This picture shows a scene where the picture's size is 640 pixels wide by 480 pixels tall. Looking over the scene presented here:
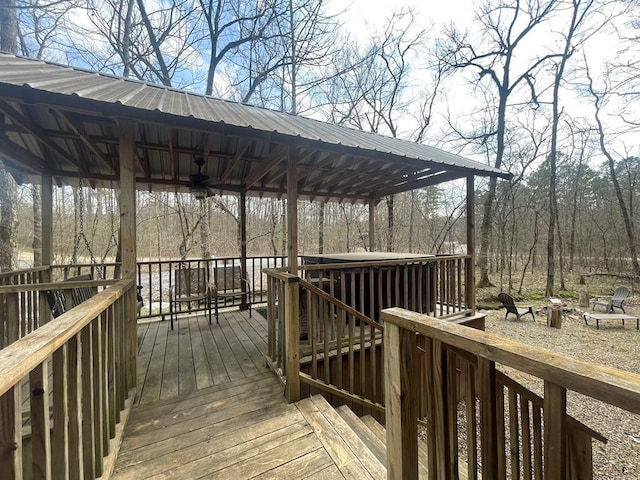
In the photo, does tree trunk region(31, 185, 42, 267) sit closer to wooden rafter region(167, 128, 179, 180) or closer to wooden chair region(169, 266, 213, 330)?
wooden chair region(169, 266, 213, 330)

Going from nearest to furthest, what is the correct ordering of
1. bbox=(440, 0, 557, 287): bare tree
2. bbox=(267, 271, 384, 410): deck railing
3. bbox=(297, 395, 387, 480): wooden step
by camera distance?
bbox=(297, 395, 387, 480): wooden step, bbox=(267, 271, 384, 410): deck railing, bbox=(440, 0, 557, 287): bare tree

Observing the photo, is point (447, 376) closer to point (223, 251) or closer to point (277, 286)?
point (277, 286)

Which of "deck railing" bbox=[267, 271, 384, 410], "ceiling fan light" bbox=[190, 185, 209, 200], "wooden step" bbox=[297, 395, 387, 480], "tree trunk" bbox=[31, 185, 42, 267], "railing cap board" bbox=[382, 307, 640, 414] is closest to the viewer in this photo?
"railing cap board" bbox=[382, 307, 640, 414]

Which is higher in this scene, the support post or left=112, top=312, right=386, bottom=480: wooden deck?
the support post

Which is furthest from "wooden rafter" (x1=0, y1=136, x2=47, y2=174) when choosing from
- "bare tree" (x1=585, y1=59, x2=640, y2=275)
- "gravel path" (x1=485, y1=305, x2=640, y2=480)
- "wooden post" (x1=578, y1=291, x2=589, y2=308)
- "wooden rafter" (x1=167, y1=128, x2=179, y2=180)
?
"bare tree" (x1=585, y1=59, x2=640, y2=275)

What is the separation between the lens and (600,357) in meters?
5.65

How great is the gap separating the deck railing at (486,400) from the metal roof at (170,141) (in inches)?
88.7

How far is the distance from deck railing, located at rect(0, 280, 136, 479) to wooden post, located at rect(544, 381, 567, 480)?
1420mm

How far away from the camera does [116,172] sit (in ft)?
14.8

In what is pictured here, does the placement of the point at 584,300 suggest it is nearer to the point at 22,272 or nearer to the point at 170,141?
the point at 170,141

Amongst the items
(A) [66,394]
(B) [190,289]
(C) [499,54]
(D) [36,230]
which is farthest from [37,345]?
(C) [499,54]

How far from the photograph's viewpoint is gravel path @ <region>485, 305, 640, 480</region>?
3343 mm

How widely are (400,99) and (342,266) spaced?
11.5m

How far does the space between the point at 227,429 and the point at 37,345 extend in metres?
1.71
